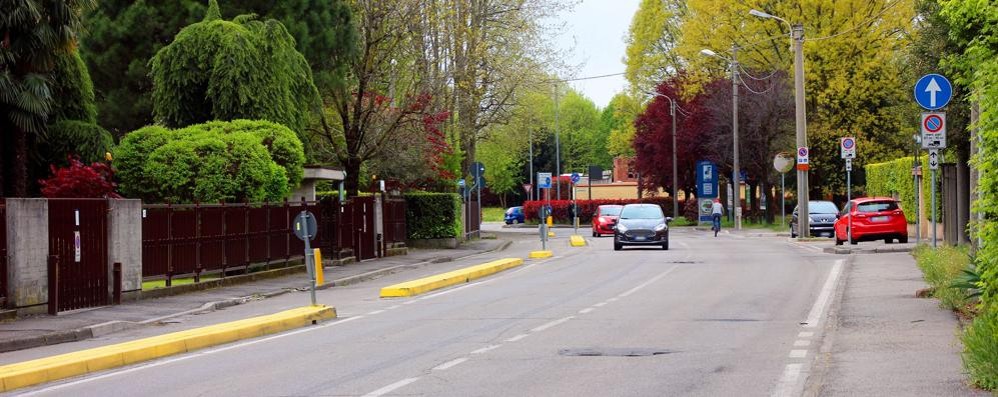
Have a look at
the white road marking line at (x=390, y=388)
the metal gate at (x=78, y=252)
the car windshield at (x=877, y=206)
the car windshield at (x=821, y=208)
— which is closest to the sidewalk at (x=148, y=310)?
the metal gate at (x=78, y=252)

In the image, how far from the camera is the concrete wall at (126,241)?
72.4 ft

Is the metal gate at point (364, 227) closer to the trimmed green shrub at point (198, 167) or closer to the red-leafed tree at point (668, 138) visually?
the trimmed green shrub at point (198, 167)

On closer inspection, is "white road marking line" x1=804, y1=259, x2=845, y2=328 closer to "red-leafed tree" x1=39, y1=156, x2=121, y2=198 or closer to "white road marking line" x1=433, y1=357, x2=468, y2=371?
"white road marking line" x1=433, y1=357, x2=468, y2=371

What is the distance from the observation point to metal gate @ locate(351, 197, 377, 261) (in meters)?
35.5

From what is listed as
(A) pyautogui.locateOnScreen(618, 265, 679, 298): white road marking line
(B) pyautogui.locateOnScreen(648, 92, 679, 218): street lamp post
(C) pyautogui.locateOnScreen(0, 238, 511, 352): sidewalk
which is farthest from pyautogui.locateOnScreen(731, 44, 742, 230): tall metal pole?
(A) pyautogui.locateOnScreen(618, 265, 679, 298): white road marking line

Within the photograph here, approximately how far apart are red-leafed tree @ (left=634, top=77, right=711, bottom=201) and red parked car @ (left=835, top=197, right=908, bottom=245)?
31505 mm

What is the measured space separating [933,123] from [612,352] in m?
11.3

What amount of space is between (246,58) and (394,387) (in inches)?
942

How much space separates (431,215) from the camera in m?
44.3

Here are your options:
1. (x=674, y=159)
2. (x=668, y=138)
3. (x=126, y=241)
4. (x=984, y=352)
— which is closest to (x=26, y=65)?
(x=126, y=241)

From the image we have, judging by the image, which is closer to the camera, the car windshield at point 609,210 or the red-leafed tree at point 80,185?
the red-leafed tree at point 80,185

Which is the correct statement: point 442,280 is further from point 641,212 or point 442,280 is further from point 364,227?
point 641,212

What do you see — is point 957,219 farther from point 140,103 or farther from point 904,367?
point 140,103

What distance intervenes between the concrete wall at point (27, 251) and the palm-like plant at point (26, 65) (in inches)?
316
